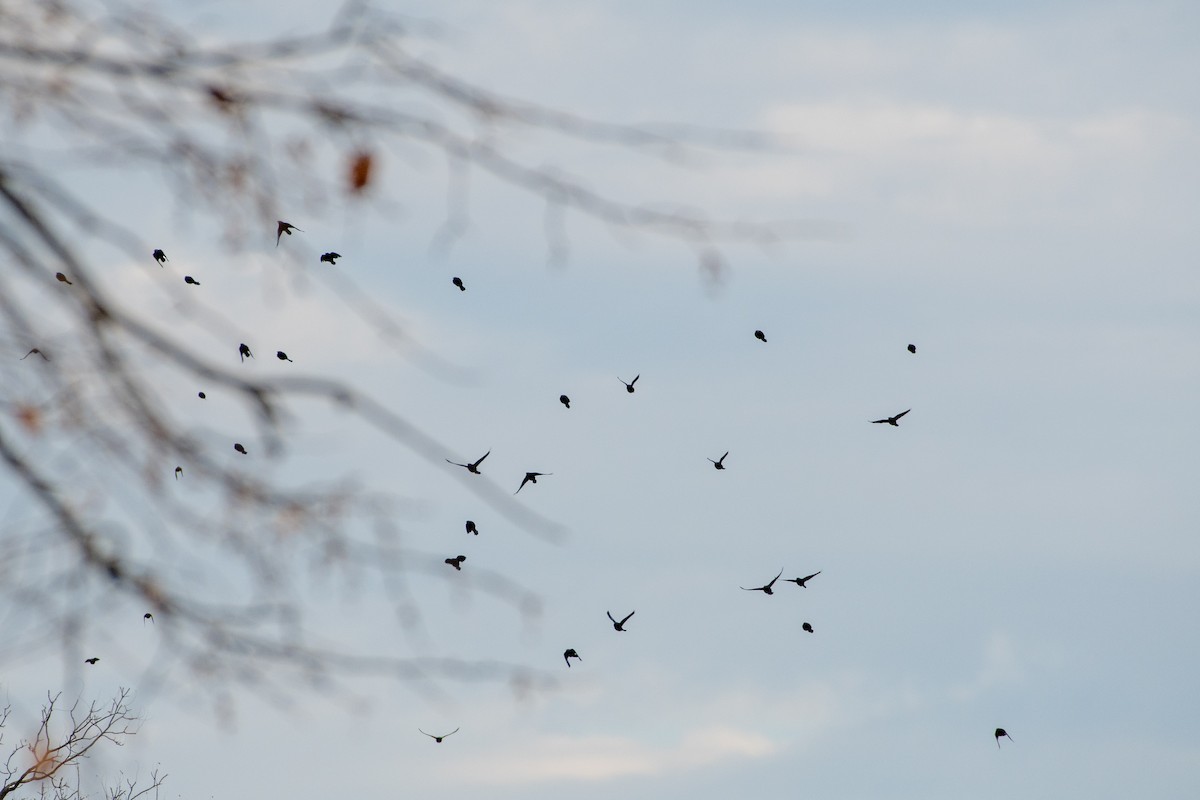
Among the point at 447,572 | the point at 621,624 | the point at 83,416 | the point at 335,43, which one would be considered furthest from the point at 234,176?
the point at 621,624

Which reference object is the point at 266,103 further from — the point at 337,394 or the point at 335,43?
the point at 337,394

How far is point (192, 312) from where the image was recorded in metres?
4.95

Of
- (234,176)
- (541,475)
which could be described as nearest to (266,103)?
(234,176)

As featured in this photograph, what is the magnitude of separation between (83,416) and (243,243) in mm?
930

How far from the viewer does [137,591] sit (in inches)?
212

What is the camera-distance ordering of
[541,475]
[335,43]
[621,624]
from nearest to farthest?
[335,43]
[541,475]
[621,624]

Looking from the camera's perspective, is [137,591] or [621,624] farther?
[621,624]

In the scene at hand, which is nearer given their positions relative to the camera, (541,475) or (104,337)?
(104,337)

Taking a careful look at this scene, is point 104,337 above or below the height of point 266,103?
below

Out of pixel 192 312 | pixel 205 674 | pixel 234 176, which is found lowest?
pixel 205 674

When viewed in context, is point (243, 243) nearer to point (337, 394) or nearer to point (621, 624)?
point (337, 394)

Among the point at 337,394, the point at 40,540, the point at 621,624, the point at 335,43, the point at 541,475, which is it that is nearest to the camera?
the point at 335,43

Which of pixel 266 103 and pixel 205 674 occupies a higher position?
pixel 266 103

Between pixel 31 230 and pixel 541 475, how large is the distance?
2.42 metres
